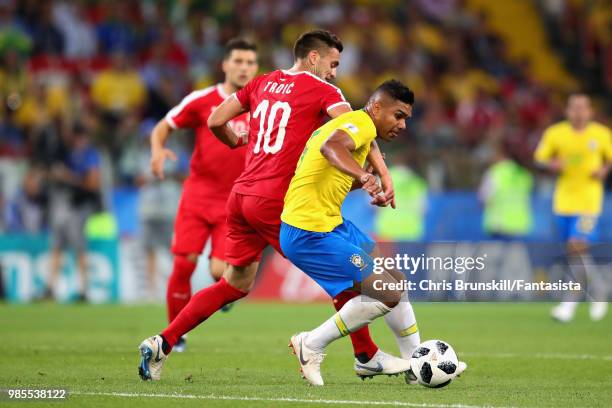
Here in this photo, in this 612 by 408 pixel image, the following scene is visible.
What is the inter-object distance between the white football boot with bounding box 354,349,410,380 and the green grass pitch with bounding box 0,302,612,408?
0.31ft

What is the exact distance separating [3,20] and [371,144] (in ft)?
50.8

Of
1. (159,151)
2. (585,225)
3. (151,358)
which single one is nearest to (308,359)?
(151,358)

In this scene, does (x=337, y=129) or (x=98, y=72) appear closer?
(x=337, y=129)

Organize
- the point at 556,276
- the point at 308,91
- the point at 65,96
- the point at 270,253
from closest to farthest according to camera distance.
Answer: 1. the point at 308,91
2. the point at 556,276
3. the point at 270,253
4. the point at 65,96

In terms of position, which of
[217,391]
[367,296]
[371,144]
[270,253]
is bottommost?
[270,253]

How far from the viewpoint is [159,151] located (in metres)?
10.6

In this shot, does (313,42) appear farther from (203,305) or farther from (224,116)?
(203,305)

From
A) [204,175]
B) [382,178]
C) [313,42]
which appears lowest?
[204,175]

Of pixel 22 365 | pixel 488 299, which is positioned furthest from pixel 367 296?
pixel 22 365

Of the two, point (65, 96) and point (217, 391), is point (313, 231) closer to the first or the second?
point (217, 391)

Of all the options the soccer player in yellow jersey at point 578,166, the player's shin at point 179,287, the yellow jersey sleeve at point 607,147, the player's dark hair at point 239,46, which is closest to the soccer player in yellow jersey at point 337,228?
the player's shin at point 179,287

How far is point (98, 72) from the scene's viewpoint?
21.8 metres

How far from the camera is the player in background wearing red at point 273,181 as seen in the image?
826 centimetres

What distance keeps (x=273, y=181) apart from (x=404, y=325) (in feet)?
4.48
